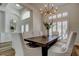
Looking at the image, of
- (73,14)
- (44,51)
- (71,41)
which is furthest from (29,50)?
(73,14)

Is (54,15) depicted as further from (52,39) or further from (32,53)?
(32,53)

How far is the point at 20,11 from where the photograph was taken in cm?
171

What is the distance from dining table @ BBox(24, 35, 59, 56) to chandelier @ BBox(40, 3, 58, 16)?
421 millimetres

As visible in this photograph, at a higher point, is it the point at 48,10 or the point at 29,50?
the point at 48,10

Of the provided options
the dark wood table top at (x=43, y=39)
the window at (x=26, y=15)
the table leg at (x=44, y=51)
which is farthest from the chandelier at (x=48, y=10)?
the table leg at (x=44, y=51)

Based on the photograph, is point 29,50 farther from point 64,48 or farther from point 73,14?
point 73,14

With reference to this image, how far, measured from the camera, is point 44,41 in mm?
1699

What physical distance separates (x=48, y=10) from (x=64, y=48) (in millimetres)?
725

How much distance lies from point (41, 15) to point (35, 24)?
0.19 metres

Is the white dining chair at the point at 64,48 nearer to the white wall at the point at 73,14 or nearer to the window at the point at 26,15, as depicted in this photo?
the white wall at the point at 73,14

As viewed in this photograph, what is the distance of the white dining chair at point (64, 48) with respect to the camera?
65.7 inches

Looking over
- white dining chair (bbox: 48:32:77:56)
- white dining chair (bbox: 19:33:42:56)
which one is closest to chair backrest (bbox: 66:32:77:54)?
white dining chair (bbox: 48:32:77:56)

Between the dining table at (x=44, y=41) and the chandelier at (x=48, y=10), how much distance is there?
0.42 meters

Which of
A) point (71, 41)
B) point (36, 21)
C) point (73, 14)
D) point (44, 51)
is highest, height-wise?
point (73, 14)
